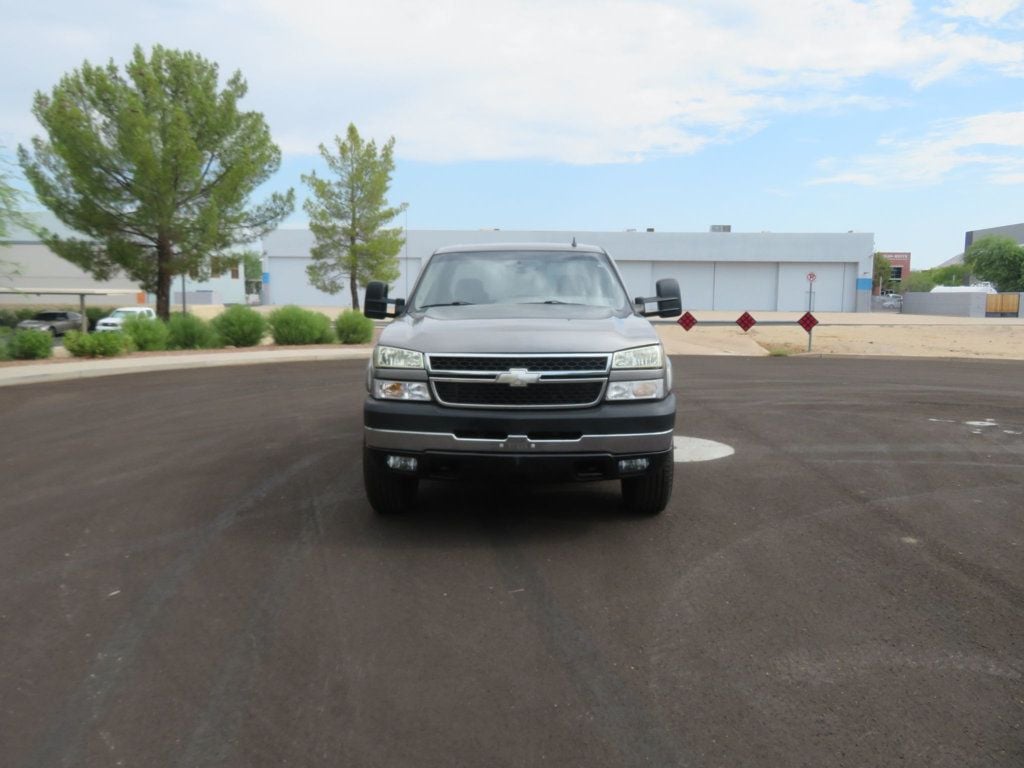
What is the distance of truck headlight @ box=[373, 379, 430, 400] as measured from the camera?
540cm

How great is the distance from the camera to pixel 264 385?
48.6 feet

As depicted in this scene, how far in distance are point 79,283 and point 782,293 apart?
53.0 meters

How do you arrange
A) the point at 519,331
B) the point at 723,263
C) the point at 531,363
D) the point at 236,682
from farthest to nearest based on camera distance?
1. the point at 723,263
2. the point at 519,331
3. the point at 531,363
4. the point at 236,682

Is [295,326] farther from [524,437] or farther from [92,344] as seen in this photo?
[524,437]

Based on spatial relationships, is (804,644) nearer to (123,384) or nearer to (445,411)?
(445,411)

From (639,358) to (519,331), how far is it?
77 centimetres

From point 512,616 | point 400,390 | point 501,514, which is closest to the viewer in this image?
point 512,616

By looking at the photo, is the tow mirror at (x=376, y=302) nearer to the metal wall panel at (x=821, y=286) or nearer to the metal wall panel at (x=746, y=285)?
the metal wall panel at (x=746, y=285)

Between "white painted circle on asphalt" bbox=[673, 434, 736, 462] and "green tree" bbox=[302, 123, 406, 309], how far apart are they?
2901 cm

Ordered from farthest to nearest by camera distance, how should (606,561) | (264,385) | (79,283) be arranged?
1. (79,283)
2. (264,385)
3. (606,561)

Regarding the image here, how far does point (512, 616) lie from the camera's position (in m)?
4.32

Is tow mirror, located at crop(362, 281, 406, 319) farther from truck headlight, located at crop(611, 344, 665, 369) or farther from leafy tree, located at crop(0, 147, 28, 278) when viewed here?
leafy tree, located at crop(0, 147, 28, 278)

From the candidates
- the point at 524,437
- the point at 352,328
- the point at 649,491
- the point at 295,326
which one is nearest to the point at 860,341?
the point at 352,328

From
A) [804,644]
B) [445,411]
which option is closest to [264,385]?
[445,411]
